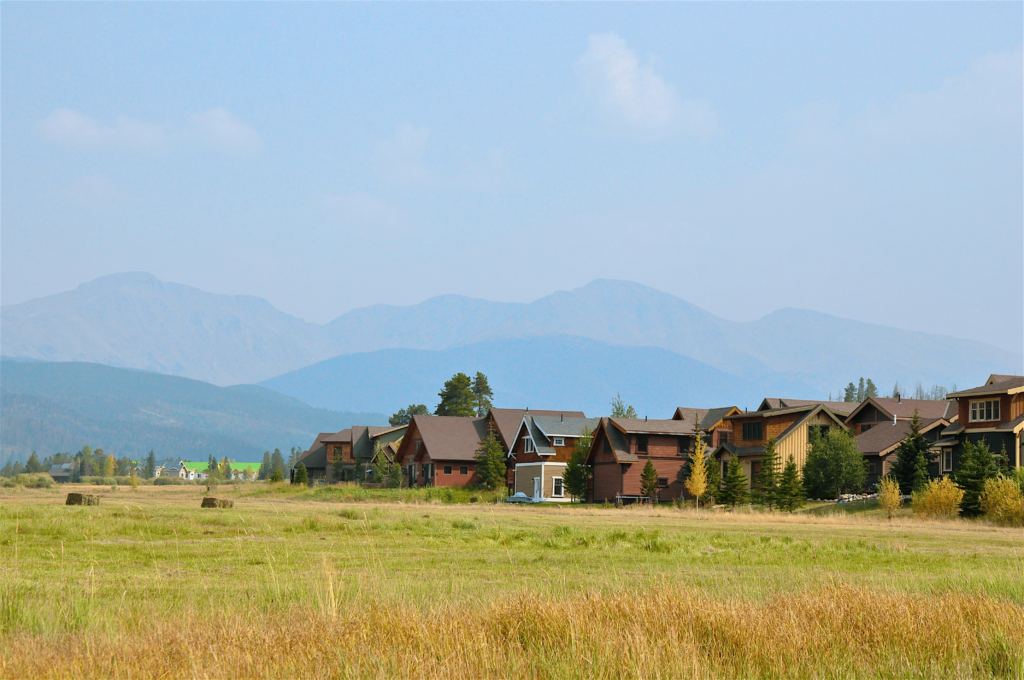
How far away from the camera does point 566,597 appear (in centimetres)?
1253

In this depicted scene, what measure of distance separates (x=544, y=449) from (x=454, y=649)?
71.8 m

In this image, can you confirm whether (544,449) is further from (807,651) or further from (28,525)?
(807,651)

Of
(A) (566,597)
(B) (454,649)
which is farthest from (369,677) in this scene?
(A) (566,597)

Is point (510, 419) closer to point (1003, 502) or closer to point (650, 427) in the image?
point (650, 427)

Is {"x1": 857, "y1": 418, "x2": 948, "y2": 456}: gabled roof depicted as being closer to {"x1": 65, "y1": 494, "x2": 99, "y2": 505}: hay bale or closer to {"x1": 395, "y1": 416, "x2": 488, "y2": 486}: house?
{"x1": 395, "y1": 416, "x2": 488, "y2": 486}: house

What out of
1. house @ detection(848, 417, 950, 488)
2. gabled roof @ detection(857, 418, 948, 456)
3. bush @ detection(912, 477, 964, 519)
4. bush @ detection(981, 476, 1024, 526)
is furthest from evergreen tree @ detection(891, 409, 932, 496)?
bush @ detection(981, 476, 1024, 526)

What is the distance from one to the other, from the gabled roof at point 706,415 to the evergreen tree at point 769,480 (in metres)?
12.6

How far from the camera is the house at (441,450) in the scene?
8800cm

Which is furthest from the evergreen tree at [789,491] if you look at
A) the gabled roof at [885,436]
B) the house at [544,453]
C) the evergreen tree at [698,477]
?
the house at [544,453]

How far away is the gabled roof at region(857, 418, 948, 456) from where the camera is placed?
2660 inches

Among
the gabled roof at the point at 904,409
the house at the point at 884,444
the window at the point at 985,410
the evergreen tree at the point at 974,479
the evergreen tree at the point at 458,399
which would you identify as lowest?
the evergreen tree at the point at 974,479

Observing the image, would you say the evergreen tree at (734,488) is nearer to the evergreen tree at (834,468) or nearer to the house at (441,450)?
the evergreen tree at (834,468)

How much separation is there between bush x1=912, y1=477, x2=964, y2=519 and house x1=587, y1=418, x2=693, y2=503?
2511 centimetres

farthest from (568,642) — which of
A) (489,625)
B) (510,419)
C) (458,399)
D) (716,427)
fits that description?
(458,399)
